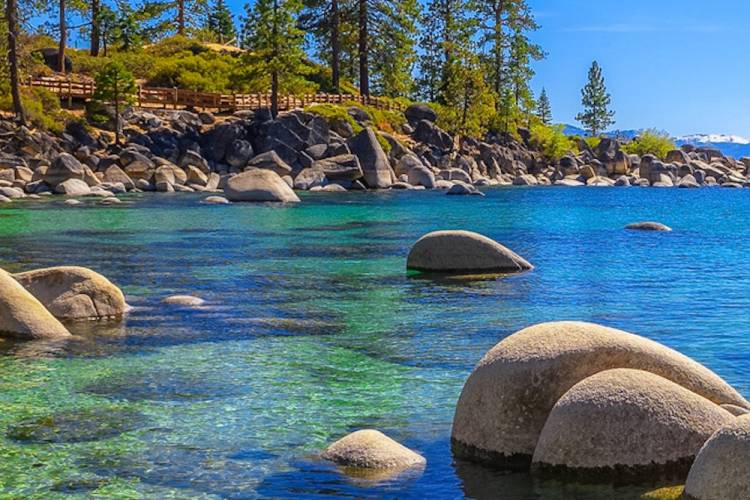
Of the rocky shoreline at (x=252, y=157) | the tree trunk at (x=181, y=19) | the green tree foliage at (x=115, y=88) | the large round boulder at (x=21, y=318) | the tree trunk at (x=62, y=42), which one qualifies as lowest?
the large round boulder at (x=21, y=318)

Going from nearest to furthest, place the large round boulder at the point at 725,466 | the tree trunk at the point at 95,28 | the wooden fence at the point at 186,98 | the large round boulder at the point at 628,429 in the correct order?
the large round boulder at the point at 725,466 → the large round boulder at the point at 628,429 → the wooden fence at the point at 186,98 → the tree trunk at the point at 95,28

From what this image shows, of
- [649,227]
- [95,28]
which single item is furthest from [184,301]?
[95,28]

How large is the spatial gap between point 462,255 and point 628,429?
12.6 m

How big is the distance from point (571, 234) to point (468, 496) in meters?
24.8

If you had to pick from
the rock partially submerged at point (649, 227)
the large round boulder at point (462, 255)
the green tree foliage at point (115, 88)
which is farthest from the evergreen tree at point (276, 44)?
the large round boulder at point (462, 255)

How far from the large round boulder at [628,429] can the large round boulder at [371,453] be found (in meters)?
1.19

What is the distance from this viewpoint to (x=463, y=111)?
80188 millimetres

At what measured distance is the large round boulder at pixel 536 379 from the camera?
7199mm

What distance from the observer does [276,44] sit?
217ft

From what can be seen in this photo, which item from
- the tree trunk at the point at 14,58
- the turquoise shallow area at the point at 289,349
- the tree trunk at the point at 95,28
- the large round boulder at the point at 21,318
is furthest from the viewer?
→ the tree trunk at the point at 95,28

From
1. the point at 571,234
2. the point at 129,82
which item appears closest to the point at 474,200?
the point at 571,234

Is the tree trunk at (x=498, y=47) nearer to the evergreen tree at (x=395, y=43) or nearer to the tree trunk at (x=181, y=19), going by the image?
the evergreen tree at (x=395, y=43)

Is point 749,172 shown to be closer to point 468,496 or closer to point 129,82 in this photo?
point 129,82

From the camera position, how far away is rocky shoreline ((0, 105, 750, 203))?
162 ft
